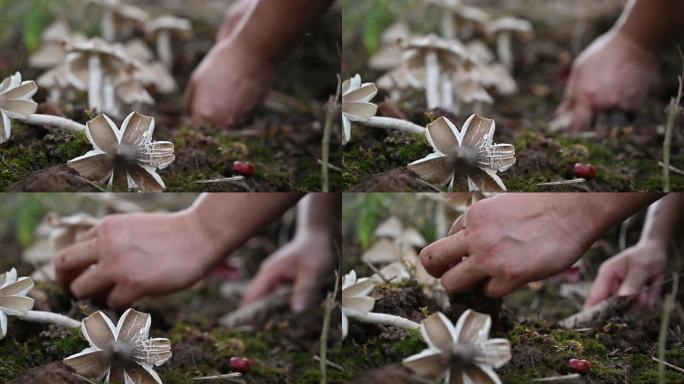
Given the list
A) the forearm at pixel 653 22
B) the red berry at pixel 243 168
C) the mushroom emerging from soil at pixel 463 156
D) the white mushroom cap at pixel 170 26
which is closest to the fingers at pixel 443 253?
the mushroom emerging from soil at pixel 463 156

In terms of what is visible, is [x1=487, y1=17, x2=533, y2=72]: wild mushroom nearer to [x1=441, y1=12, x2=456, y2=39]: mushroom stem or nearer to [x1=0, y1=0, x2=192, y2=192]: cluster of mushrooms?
[x1=441, y1=12, x2=456, y2=39]: mushroom stem

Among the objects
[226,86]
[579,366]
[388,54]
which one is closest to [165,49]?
[226,86]

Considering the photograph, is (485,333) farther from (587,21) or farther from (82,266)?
(587,21)

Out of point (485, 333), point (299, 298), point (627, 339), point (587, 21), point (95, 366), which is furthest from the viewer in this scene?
point (587, 21)

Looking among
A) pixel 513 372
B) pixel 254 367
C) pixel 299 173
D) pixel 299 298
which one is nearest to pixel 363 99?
pixel 299 173

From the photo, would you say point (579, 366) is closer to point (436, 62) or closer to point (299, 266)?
point (436, 62)

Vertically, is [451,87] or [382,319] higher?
[451,87]

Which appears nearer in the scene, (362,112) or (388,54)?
(362,112)
